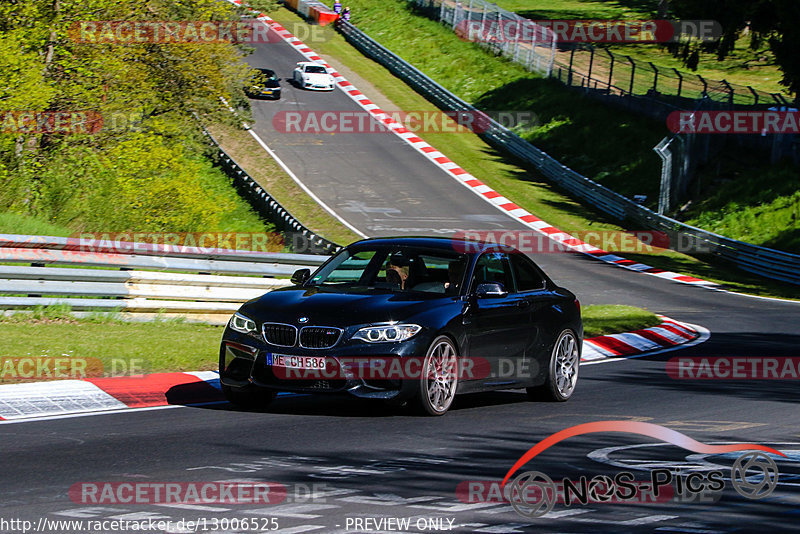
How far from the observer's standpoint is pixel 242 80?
3116cm

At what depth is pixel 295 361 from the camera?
8766 mm

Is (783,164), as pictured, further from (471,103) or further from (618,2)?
(618,2)

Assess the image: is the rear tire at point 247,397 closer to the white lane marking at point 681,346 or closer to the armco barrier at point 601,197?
the white lane marking at point 681,346

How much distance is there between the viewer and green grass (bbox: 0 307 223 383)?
33.5 ft

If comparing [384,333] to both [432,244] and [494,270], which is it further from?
[494,270]

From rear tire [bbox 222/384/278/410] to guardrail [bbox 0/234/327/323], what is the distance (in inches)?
173

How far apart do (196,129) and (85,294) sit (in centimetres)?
1944

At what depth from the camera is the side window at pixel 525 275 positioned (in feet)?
35.2

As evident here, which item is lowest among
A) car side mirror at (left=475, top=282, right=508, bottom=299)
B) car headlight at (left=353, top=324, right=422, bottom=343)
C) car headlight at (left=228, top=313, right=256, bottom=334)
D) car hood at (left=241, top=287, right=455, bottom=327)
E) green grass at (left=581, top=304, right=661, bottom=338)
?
green grass at (left=581, top=304, right=661, bottom=338)

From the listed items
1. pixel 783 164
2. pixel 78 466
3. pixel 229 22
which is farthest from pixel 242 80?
pixel 78 466
